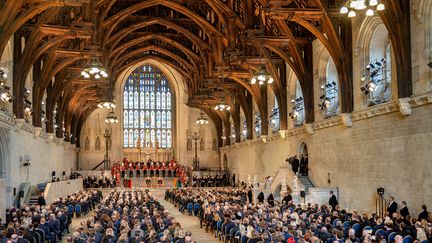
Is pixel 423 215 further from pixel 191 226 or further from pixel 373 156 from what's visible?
pixel 191 226

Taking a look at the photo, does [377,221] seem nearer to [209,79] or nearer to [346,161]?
[346,161]

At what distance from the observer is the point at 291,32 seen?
3028cm

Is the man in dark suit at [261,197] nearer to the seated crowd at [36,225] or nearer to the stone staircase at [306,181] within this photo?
the stone staircase at [306,181]

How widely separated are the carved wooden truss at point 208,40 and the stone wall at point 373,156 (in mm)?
1515

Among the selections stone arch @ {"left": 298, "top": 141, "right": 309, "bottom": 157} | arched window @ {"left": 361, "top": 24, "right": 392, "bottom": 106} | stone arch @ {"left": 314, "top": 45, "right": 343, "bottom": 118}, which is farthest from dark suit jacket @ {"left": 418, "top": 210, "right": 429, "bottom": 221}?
stone arch @ {"left": 298, "top": 141, "right": 309, "bottom": 157}

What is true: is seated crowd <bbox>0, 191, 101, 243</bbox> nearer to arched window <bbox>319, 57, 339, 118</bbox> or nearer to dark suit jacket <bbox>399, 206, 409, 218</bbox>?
dark suit jacket <bbox>399, 206, 409, 218</bbox>

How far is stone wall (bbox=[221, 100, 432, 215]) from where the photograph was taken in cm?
1919

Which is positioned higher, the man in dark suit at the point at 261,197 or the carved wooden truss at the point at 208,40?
the carved wooden truss at the point at 208,40

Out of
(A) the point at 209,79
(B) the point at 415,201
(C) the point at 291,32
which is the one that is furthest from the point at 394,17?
(A) the point at 209,79

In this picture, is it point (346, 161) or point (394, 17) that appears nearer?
point (394, 17)

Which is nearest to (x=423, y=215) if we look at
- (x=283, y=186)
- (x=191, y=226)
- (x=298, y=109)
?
(x=191, y=226)

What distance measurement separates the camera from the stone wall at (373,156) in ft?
63.0

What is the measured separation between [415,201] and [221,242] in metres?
7.68

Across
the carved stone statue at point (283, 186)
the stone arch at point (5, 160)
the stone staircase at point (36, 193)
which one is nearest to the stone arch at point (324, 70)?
the carved stone statue at point (283, 186)
